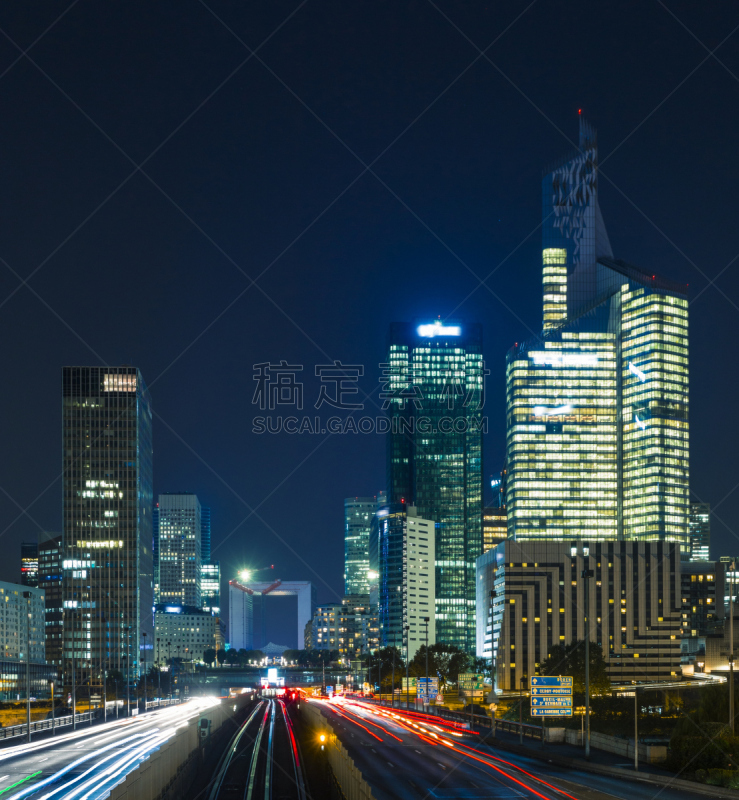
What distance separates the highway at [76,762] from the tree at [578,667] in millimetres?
77632

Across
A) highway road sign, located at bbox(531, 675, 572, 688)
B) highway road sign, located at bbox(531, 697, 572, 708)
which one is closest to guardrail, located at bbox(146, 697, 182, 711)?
highway road sign, located at bbox(531, 675, 572, 688)

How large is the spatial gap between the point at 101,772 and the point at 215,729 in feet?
175

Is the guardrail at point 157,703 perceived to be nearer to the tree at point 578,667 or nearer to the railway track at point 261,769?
the railway track at point 261,769

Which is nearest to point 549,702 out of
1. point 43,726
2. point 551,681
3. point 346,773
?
point 551,681

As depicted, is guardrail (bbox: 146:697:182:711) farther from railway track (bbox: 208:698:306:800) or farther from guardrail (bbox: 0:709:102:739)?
railway track (bbox: 208:698:306:800)

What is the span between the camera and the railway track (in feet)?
201

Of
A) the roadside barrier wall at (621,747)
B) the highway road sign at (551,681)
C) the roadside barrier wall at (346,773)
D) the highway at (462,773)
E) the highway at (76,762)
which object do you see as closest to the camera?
the roadside barrier wall at (346,773)

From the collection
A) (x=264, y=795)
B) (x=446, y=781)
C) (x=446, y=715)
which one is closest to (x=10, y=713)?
(x=446, y=715)

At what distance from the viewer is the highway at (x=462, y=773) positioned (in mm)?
51094

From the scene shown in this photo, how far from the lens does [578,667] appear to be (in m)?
178

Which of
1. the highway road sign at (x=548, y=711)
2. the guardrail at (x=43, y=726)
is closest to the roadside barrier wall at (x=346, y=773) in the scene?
the highway road sign at (x=548, y=711)

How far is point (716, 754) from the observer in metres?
58.8

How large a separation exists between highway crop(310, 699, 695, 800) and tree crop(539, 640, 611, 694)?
74.0m

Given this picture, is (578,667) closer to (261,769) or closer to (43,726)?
(43,726)
